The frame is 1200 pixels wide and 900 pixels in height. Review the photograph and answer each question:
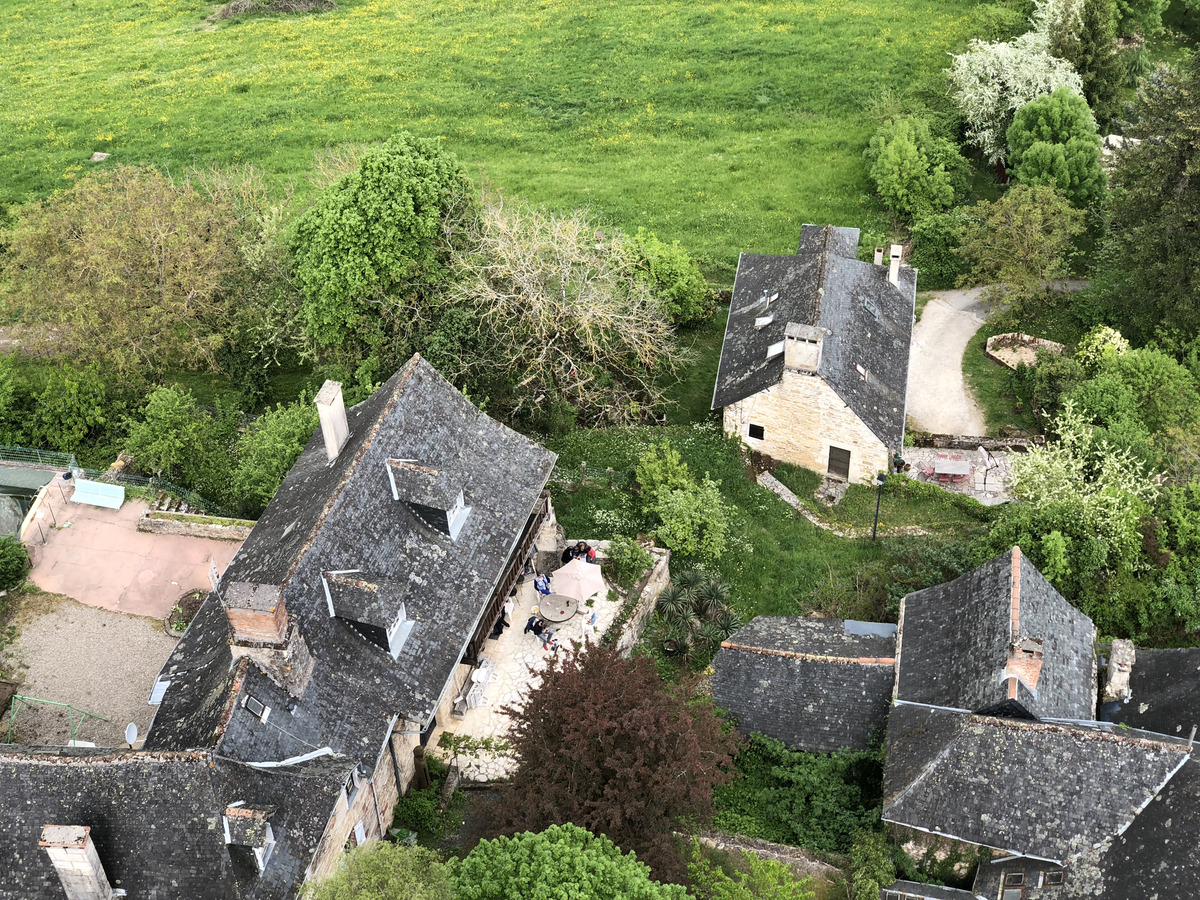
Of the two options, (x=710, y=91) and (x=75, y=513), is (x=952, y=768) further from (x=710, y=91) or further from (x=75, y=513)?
(x=710, y=91)

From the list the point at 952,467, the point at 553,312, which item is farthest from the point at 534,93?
the point at 952,467

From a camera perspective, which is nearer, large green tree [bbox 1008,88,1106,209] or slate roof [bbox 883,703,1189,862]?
slate roof [bbox 883,703,1189,862]

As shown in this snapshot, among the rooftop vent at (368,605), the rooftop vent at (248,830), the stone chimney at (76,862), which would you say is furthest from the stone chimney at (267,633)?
the stone chimney at (76,862)

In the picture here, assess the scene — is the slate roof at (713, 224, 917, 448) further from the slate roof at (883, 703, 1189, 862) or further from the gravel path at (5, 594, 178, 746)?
the gravel path at (5, 594, 178, 746)

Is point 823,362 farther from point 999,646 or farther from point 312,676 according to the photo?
point 312,676

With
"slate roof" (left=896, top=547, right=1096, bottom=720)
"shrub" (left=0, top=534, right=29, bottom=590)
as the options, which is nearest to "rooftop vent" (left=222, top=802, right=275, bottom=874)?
"shrub" (left=0, top=534, right=29, bottom=590)

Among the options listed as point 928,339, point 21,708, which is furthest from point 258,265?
point 928,339

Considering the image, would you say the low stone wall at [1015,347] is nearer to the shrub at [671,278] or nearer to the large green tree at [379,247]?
the shrub at [671,278]
